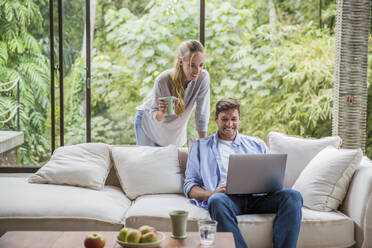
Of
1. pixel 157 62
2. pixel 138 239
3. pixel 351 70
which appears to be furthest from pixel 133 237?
pixel 157 62

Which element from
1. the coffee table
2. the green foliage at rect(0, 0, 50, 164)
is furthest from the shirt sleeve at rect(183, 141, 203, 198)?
the green foliage at rect(0, 0, 50, 164)

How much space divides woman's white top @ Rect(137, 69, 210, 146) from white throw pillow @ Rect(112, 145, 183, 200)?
0.14 metres

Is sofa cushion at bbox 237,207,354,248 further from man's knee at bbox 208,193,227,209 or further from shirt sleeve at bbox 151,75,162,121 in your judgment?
shirt sleeve at bbox 151,75,162,121

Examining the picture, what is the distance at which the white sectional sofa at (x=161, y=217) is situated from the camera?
7.52 ft

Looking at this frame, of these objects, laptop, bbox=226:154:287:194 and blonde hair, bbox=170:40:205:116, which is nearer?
laptop, bbox=226:154:287:194

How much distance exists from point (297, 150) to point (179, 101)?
833mm

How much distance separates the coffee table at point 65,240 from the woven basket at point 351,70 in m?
1.90

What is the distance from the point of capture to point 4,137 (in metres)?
3.08

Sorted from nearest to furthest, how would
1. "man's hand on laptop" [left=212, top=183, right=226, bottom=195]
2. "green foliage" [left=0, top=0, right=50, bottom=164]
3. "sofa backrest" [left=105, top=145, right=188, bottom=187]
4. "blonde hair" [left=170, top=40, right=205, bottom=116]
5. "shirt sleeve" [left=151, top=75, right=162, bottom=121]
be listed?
"man's hand on laptop" [left=212, top=183, right=226, bottom=195], "blonde hair" [left=170, top=40, right=205, bottom=116], "shirt sleeve" [left=151, top=75, right=162, bottom=121], "sofa backrest" [left=105, top=145, right=188, bottom=187], "green foliage" [left=0, top=0, right=50, bottom=164]

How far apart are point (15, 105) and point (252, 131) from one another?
2.44m

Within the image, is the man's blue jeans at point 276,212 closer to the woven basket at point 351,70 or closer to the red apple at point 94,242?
the red apple at point 94,242

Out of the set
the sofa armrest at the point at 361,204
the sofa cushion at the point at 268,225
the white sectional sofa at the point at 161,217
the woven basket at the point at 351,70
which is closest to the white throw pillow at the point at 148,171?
→ the white sectional sofa at the point at 161,217

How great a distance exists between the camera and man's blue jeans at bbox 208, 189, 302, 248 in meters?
2.19

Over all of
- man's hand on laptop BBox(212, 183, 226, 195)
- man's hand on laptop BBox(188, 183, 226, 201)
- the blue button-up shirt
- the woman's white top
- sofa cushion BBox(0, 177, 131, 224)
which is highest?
the woman's white top
